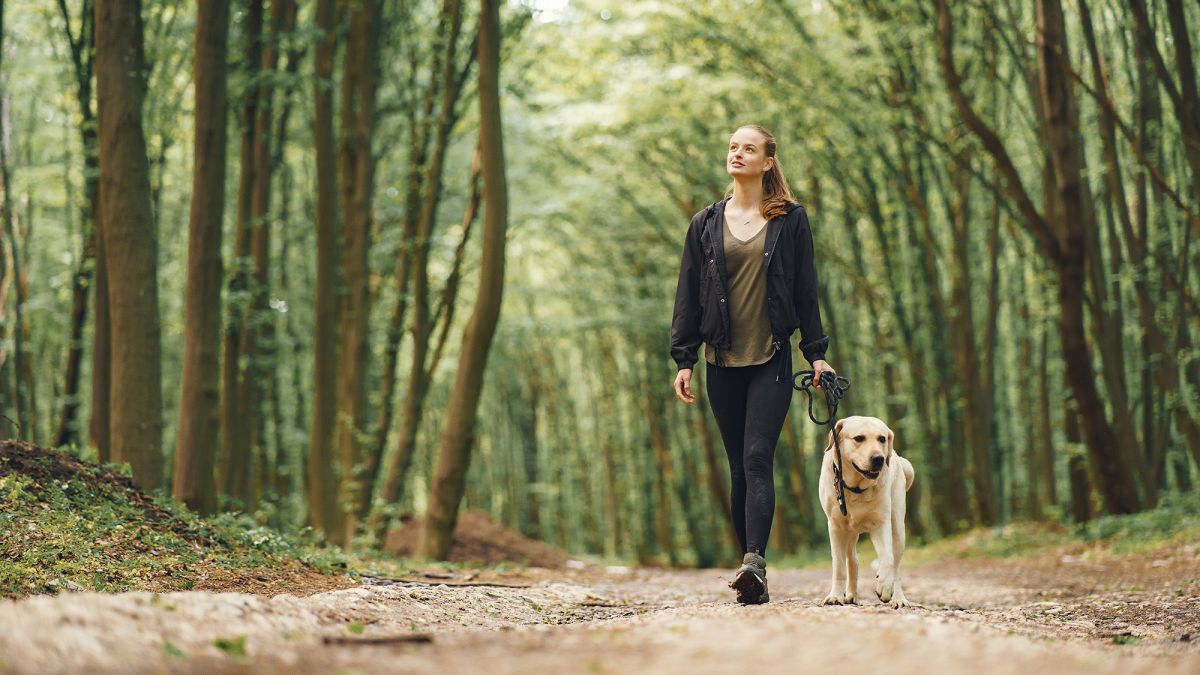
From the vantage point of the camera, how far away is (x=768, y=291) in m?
5.12

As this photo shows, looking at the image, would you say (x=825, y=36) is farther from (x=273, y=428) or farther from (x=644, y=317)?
(x=273, y=428)

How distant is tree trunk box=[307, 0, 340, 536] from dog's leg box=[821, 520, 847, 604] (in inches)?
245

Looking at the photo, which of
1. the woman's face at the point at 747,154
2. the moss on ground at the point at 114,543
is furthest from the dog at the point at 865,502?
the moss on ground at the point at 114,543

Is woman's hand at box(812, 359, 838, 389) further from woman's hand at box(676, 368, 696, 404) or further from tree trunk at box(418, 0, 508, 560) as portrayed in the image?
tree trunk at box(418, 0, 508, 560)

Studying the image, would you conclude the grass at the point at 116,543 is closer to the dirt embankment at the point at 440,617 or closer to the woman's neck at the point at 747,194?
the dirt embankment at the point at 440,617

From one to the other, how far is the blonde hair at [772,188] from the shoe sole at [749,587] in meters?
1.70

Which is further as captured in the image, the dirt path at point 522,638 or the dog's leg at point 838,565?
the dog's leg at point 838,565

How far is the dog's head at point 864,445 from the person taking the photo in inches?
189

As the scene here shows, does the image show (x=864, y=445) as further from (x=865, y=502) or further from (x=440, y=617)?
(x=440, y=617)

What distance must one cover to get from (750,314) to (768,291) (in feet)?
0.47

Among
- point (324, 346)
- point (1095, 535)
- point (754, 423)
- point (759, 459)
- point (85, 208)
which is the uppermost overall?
point (85, 208)

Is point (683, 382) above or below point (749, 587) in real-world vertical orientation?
above

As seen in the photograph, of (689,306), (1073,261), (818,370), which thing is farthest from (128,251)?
(1073,261)

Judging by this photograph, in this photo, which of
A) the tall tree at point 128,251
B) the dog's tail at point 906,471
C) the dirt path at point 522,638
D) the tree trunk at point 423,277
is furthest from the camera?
the tree trunk at point 423,277
